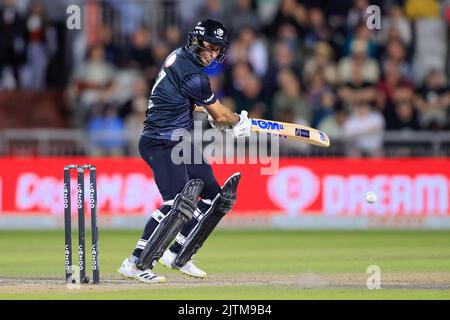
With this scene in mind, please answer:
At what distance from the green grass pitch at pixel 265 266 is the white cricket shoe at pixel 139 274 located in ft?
0.28

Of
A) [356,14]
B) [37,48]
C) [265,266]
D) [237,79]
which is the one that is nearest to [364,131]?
[237,79]

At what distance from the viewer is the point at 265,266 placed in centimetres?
1273

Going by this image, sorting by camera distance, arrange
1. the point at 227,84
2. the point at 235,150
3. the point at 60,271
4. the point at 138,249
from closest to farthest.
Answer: the point at 138,249, the point at 60,271, the point at 235,150, the point at 227,84

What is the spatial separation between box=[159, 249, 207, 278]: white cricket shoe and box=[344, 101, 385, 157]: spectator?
297 inches

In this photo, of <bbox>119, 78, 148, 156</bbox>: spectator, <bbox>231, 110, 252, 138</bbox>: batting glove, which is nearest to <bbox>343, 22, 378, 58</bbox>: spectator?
<bbox>119, 78, 148, 156</bbox>: spectator

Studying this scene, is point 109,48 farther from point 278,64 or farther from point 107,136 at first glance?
point 278,64

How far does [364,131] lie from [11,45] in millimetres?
6096

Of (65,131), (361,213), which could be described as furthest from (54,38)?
(361,213)

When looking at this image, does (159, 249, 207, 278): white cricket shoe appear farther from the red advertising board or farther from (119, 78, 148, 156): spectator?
(119, 78, 148, 156): spectator

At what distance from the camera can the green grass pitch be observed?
395 inches

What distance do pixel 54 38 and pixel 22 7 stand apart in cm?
79

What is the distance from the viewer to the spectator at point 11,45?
65.6ft

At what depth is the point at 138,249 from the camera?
429 inches
